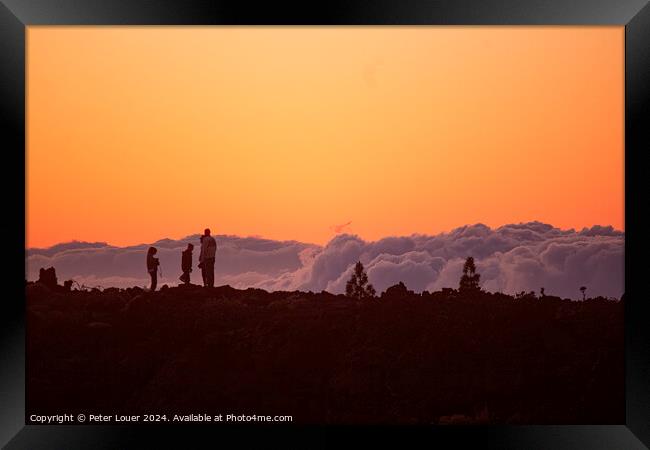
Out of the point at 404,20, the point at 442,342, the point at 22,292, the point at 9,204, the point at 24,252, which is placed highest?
the point at 404,20

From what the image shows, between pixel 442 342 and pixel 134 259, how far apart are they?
13.5 ft

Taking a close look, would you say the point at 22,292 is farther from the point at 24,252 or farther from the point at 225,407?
the point at 225,407

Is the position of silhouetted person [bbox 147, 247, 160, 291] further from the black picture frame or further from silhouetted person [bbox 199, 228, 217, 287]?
the black picture frame

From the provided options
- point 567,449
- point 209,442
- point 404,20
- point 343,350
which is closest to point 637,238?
point 567,449

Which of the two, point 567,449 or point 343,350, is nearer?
point 567,449

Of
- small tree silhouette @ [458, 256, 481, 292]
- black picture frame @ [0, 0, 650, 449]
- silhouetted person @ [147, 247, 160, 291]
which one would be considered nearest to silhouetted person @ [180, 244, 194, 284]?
silhouetted person @ [147, 247, 160, 291]

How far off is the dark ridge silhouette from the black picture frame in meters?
0.62

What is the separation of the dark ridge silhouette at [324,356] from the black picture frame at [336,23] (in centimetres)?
62

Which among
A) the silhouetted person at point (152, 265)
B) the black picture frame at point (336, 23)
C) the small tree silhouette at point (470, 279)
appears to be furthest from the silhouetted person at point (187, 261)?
the small tree silhouette at point (470, 279)

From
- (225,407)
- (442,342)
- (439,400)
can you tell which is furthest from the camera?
(442,342)

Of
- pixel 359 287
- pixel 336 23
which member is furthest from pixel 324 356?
pixel 336 23

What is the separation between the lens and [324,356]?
7926 millimetres

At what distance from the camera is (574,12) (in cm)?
591

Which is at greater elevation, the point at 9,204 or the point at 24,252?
the point at 9,204
